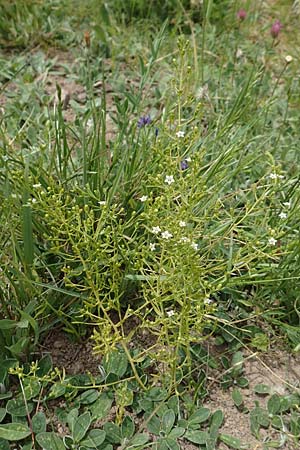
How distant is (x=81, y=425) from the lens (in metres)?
1.50

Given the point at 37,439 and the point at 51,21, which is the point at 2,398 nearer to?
the point at 37,439

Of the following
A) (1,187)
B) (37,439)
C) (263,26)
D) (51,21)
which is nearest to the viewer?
(37,439)

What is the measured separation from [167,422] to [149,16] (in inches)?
88.1

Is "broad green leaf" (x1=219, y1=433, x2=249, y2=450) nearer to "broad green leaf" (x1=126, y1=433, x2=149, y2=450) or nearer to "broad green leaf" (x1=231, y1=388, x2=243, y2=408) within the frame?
"broad green leaf" (x1=231, y1=388, x2=243, y2=408)

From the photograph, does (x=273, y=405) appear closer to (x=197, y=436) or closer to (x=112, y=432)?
(x=197, y=436)

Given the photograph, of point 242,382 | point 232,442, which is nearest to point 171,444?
point 232,442

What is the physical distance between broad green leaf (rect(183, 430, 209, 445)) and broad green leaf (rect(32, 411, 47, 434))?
0.37 m

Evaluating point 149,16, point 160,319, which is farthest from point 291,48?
point 160,319

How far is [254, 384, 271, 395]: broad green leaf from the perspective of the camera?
166cm

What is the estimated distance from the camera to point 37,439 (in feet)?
4.79

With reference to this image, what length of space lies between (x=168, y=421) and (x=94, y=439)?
20cm

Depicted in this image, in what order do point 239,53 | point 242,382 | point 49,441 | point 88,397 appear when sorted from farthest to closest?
point 239,53 < point 242,382 < point 88,397 < point 49,441

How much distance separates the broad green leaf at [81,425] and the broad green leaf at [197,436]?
0.26m

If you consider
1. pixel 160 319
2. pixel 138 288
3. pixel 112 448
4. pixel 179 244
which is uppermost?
pixel 179 244
